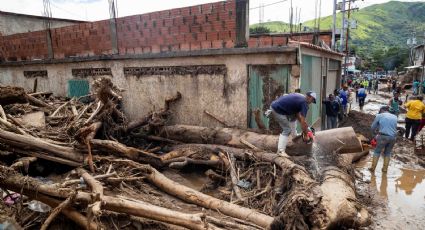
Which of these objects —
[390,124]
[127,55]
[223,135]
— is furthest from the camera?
[127,55]

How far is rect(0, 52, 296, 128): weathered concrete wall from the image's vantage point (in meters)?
7.58

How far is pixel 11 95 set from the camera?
8.86 metres

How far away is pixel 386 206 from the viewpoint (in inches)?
218

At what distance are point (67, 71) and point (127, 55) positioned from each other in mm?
3531

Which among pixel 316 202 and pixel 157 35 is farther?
pixel 157 35

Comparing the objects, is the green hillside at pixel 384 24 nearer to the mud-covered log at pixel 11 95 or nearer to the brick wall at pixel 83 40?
the brick wall at pixel 83 40

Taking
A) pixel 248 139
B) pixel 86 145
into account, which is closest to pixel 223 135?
pixel 248 139

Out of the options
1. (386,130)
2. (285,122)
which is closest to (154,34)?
(285,122)

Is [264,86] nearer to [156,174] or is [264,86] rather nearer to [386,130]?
[386,130]

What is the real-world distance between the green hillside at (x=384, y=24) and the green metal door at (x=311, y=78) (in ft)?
218

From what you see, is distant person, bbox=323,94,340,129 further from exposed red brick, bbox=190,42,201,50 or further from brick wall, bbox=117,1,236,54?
exposed red brick, bbox=190,42,201,50

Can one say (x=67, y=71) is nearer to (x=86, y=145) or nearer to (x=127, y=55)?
(x=127, y=55)

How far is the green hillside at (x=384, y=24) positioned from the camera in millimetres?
80625

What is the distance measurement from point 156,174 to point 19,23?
17688mm
